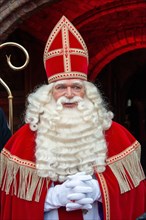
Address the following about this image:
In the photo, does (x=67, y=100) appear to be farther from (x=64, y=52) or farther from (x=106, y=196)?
(x=106, y=196)

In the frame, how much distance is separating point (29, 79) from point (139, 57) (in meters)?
3.47

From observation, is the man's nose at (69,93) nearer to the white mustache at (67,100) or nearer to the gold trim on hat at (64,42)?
the white mustache at (67,100)

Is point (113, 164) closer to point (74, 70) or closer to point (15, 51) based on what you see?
point (74, 70)

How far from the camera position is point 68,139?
139 inches

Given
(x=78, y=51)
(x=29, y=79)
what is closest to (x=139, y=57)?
(x=29, y=79)

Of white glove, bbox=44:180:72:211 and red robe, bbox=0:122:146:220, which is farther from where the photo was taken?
red robe, bbox=0:122:146:220

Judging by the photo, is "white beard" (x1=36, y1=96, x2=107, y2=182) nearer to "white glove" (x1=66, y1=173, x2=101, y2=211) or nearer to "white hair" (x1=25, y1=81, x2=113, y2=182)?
"white hair" (x1=25, y1=81, x2=113, y2=182)

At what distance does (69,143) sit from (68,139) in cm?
3

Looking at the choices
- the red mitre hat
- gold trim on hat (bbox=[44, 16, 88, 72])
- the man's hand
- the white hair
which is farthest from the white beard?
gold trim on hat (bbox=[44, 16, 88, 72])

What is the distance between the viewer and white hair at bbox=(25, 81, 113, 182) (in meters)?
3.52

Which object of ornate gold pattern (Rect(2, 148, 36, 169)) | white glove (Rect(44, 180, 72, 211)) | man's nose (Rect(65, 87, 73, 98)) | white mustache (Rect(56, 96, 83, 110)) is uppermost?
man's nose (Rect(65, 87, 73, 98))

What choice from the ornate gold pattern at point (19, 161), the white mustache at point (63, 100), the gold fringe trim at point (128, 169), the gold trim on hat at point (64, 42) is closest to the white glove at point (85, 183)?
the gold fringe trim at point (128, 169)

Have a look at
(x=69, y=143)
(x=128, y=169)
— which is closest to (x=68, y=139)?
(x=69, y=143)

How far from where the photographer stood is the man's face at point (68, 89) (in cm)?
361
